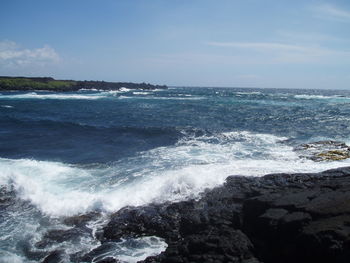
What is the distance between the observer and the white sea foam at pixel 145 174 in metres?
11.5

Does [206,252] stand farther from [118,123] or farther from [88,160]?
[118,123]

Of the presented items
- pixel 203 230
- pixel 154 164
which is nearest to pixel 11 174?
pixel 154 164

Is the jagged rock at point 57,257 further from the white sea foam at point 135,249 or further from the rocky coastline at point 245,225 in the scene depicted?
the white sea foam at point 135,249

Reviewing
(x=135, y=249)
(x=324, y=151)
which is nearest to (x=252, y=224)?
(x=135, y=249)

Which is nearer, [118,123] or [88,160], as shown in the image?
[88,160]

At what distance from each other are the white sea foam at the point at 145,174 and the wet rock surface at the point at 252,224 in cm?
116

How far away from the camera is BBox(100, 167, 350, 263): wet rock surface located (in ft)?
22.9

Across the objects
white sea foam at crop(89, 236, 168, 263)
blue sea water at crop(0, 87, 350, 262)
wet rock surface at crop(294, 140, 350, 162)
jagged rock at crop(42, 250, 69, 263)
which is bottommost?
jagged rock at crop(42, 250, 69, 263)

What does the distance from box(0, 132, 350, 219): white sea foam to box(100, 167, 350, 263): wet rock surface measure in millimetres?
1159

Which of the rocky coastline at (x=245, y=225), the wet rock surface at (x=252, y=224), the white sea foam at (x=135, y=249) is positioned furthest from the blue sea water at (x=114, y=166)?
the wet rock surface at (x=252, y=224)

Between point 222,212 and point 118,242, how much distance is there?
3.16 meters

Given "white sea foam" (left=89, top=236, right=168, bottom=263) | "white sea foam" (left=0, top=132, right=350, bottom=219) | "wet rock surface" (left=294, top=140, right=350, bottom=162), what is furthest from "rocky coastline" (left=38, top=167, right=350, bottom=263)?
"wet rock surface" (left=294, top=140, right=350, bottom=162)

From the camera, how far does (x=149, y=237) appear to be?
9.00 metres

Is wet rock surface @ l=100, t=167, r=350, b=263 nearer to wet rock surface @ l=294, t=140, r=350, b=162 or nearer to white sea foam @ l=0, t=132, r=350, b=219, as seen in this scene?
white sea foam @ l=0, t=132, r=350, b=219
